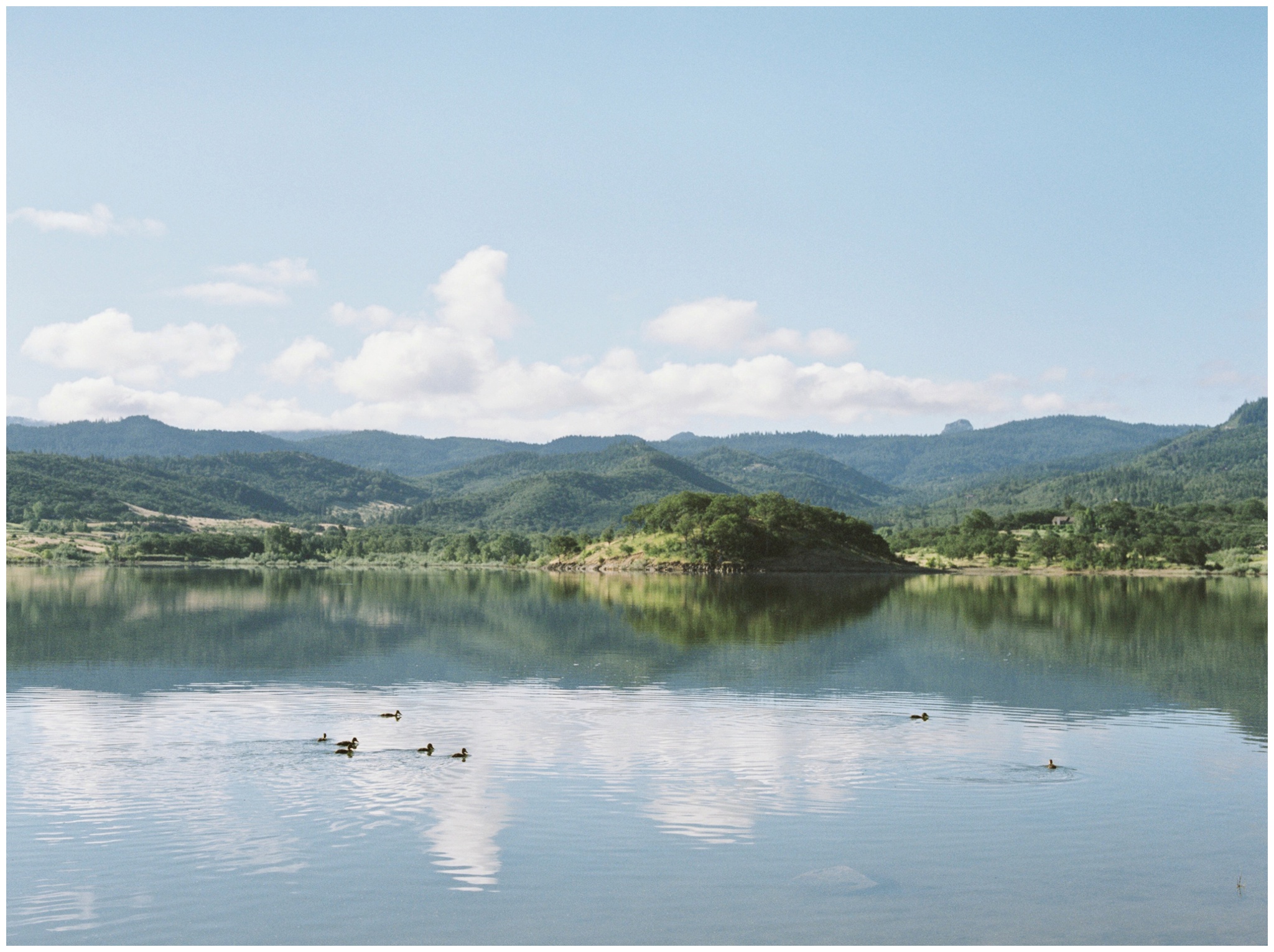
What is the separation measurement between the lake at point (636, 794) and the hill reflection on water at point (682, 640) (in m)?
0.43

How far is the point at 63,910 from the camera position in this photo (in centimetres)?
1741

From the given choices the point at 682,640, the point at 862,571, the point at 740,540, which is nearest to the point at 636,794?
the point at 682,640

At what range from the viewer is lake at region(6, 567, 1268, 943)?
57.2 ft

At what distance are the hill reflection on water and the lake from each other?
1.43 feet

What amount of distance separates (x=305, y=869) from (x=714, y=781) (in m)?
10.0

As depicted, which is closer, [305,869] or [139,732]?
[305,869]

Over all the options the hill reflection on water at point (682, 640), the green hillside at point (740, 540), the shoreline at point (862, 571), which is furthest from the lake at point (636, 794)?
the green hillside at point (740, 540)

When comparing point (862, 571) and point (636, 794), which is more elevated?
point (636, 794)

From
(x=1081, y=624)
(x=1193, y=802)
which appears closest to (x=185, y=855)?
(x=1193, y=802)

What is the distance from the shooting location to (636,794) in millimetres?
24422

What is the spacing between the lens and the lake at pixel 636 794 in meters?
17.4

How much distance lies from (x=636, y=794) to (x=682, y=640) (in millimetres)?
35398

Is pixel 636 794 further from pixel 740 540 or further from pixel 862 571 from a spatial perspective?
pixel 862 571

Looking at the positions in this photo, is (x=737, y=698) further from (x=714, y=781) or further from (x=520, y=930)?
(x=520, y=930)
